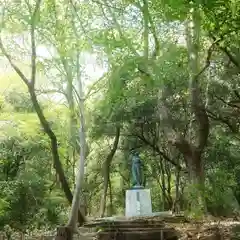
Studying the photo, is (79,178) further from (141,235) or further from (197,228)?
(197,228)

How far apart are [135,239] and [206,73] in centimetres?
875

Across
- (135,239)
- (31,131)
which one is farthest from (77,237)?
(31,131)

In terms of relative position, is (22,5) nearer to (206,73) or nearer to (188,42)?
(188,42)

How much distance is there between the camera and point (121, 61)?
11.1 meters

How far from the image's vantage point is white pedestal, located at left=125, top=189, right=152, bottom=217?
16984 millimetres

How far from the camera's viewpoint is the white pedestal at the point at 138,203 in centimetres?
1698

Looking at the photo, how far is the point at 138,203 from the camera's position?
673 inches

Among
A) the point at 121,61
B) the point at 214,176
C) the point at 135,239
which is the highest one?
the point at 121,61

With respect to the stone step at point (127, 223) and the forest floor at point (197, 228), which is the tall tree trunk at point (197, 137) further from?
the stone step at point (127, 223)

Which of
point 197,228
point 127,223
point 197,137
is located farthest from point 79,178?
point 197,137

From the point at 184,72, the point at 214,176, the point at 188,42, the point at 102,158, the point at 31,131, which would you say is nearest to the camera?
the point at 188,42

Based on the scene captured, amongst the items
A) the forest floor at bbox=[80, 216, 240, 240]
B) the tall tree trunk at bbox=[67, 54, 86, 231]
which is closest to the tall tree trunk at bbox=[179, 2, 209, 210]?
the forest floor at bbox=[80, 216, 240, 240]

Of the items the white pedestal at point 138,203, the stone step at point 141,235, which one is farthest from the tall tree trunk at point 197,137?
the white pedestal at point 138,203

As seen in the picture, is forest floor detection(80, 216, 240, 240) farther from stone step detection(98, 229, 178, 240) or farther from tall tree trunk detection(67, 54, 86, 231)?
tall tree trunk detection(67, 54, 86, 231)
